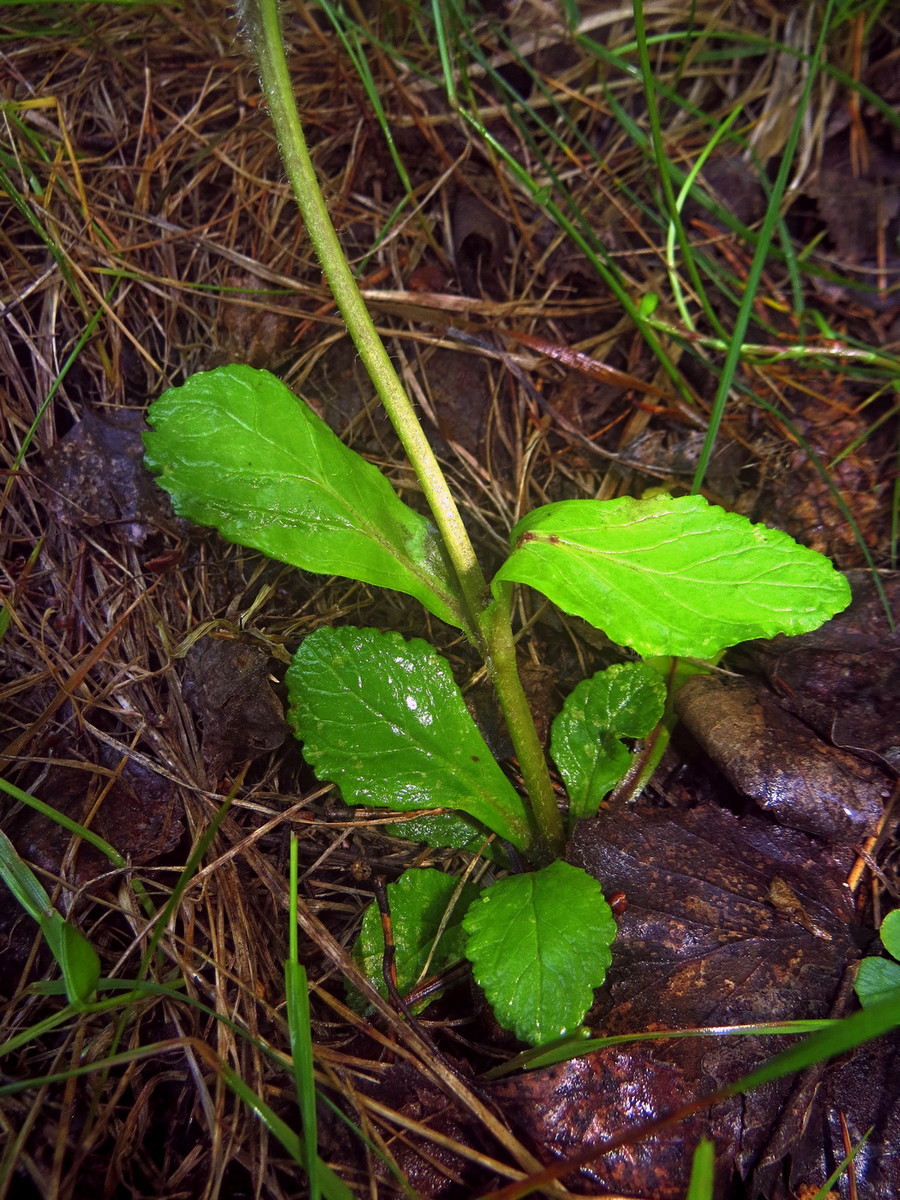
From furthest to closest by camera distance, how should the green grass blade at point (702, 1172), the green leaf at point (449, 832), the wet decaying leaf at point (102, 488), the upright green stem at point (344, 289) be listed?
the wet decaying leaf at point (102, 488)
the green leaf at point (449, 832)
the upright green stem at point (344, 289)
the green grass blade at point (702, 1172)

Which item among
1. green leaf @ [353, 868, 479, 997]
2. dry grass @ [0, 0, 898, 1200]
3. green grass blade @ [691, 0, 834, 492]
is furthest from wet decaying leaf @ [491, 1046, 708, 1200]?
green grass blade @ [691, 0, 834, 492]

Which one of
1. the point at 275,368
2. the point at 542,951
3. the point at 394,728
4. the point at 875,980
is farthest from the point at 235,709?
the point at 875,980

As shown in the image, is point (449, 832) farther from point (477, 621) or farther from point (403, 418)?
point (403, 418)

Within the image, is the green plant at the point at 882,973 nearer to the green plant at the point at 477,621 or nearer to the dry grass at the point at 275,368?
the green plant at the point at 477,621

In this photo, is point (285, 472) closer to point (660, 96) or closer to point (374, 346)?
point (374, 346)

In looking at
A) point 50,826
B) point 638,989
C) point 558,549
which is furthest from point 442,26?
point 638,989

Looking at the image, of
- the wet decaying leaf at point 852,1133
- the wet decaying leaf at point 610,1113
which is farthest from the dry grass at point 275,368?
the wet decaying leaf at point 852,1133

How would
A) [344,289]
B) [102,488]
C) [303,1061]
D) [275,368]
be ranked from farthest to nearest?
[275,368] < [102,488] < [344,289] < [303,1061]

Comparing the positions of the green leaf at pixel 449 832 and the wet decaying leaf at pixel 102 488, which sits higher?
the wet decaying leaf at pixel 102 488
